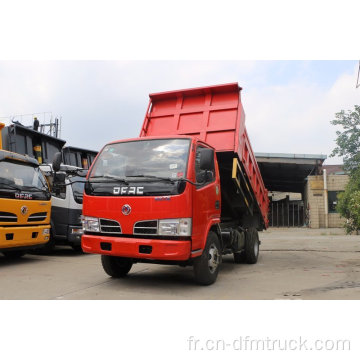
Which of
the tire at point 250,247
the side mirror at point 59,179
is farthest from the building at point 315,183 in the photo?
the side mirror at point 59,179

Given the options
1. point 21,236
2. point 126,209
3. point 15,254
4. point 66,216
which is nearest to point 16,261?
point 15,254

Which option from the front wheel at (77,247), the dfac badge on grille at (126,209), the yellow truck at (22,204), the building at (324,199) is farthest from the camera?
the building at (324,199)

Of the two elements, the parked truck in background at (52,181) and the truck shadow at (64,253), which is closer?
the parked truck in background at (52,181)

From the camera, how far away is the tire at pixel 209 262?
209 inches

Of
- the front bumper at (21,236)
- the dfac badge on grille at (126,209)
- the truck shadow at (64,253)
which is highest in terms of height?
the dfac badge on grille at (126,209)

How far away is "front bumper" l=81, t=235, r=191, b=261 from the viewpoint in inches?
188

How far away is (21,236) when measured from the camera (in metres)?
7.21

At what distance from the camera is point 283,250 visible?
1062 centimetres

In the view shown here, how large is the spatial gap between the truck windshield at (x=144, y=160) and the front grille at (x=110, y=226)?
64cm

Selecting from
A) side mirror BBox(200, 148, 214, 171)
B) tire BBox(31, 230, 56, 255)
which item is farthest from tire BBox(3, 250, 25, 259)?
→ side mirror BBox(200, 148, 214, 171)

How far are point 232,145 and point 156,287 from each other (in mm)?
2816

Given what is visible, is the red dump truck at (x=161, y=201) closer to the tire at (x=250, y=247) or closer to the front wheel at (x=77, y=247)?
the tire at (x=250, y=247)

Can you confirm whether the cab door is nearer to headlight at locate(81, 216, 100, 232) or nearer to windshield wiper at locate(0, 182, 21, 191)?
headlight at locate(81, 216, 100, 232)

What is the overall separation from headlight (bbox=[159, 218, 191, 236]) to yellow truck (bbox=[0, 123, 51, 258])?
360cm
